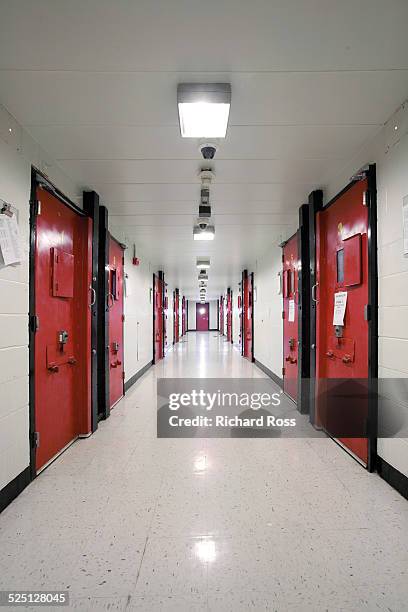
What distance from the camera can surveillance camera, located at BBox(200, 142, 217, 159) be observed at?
2.62m

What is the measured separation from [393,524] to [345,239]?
2.18 m

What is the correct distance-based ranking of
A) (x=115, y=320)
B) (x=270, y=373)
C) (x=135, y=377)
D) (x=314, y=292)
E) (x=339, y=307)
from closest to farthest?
(x=339, y=307) < (x=314, y=292) < (x=115, y=320) < (x=135, y=377) < (x=270, y=373)

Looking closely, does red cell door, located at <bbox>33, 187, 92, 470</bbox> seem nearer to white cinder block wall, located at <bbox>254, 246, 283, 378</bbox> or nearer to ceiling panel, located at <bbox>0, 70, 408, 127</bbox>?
ceiling panel, located at <bbox>0, 70, 408, 127</bbox>

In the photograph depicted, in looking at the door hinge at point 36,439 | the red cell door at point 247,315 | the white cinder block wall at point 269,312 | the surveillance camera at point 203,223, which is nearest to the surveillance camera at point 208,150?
the surveillance camera at point 203,223

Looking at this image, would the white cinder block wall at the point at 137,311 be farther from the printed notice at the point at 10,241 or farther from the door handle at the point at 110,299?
the printed notice at the point at 10,241

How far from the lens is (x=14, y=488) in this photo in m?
2.24

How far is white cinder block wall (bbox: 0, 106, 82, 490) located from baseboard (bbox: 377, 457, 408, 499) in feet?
8.46

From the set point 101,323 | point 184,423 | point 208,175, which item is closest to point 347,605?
point 184,423

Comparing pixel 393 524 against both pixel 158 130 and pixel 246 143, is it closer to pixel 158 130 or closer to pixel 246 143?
pixel 246 143

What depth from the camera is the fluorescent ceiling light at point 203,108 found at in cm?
196

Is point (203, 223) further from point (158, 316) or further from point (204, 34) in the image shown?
point (158, 316)

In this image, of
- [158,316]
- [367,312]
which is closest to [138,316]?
[158,316]

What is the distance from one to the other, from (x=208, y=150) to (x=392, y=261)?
1.60m

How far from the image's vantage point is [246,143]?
2.65 m
